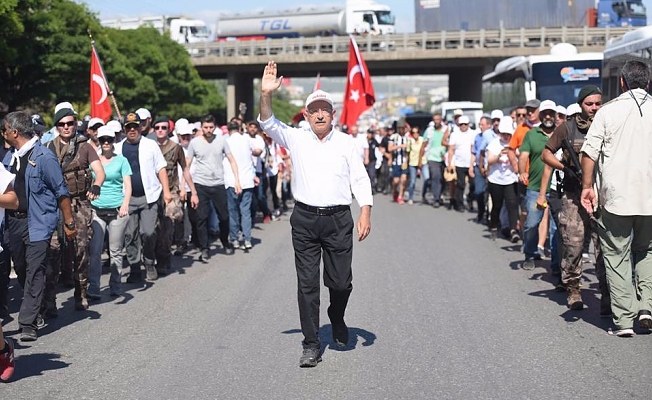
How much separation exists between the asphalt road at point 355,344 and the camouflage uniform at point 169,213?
24 centimetres

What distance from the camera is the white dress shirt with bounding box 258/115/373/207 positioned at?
23.2ft

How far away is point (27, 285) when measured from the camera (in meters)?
7.88

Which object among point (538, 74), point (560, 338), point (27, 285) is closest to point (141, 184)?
point (27, 285)

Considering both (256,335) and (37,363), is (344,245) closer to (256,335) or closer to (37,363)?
(256,335)

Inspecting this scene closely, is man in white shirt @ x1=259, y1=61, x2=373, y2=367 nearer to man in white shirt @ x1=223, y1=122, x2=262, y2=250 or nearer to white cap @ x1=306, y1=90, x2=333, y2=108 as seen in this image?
white cap @ x1=306, y1=90, x2=333, y2=108

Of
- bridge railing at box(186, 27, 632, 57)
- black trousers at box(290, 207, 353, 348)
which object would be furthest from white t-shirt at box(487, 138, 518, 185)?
bridge railing at box(186, 27, 632, 57)

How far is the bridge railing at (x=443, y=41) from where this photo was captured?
1992 inches

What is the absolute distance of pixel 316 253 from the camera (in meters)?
7.19

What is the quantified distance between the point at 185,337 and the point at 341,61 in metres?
48.7

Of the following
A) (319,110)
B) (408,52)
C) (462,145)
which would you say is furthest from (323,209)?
(408,52)

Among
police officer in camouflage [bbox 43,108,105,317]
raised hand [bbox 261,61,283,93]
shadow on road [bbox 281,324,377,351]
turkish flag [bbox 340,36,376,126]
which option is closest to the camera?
raised hand [bbox 261,61,283,93]

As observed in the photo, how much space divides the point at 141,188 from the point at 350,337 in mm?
3751

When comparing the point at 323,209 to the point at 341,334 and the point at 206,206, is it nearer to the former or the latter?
the point at 341,334

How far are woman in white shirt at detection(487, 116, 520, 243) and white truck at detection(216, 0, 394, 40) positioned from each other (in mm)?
48248
